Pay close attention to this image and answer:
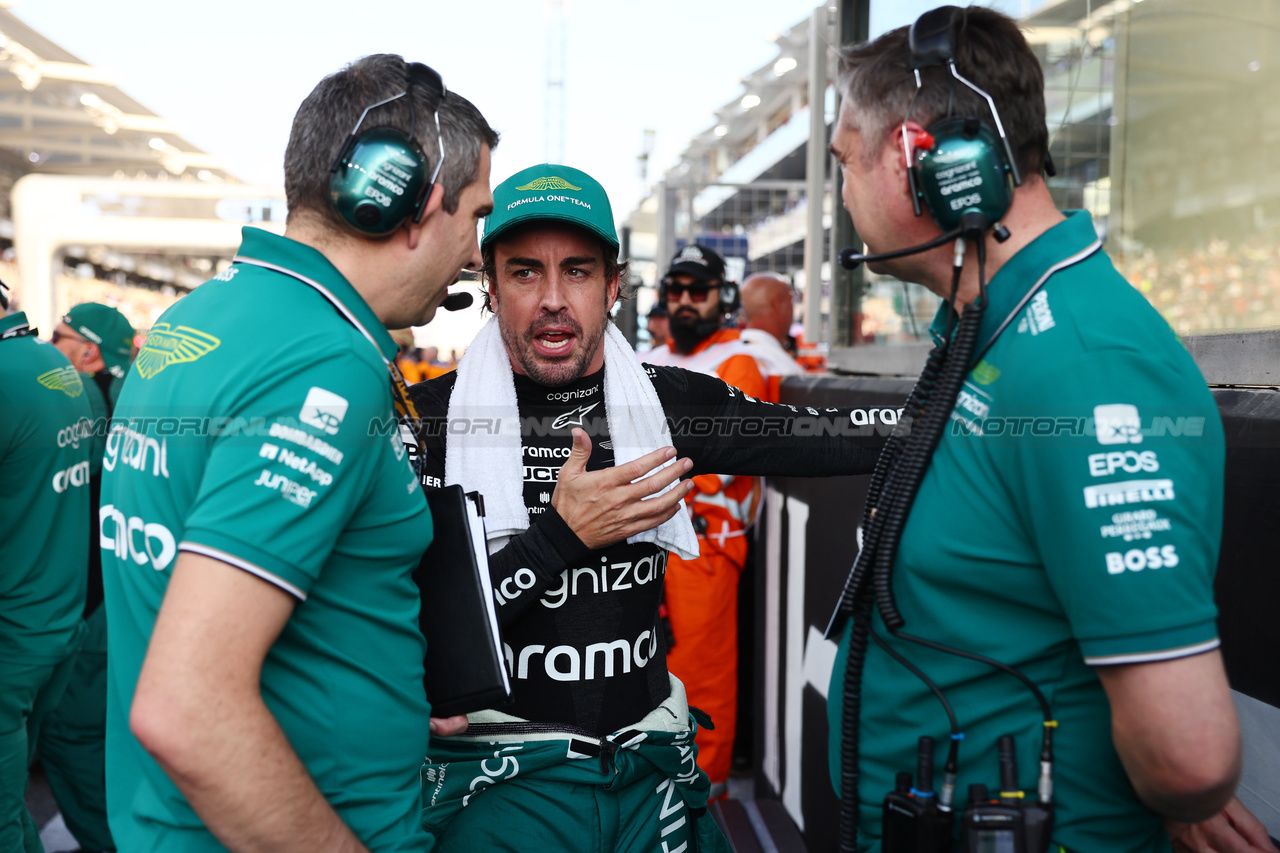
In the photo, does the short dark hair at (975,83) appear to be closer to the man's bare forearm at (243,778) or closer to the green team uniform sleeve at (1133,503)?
the green team uniform sleeve at (1133,503)

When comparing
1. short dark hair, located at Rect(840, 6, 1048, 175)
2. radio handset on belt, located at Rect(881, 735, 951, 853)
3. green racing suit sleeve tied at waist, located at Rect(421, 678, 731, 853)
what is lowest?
green racing suit sleeve tied at waist, located at Rect(421, 678, 731, 853)

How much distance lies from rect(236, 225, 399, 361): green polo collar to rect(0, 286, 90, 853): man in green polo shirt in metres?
2.08

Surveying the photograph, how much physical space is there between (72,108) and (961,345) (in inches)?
1284

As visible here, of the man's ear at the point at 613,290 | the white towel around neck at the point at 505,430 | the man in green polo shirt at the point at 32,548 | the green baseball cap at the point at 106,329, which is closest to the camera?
the white towel around neck at the point at 505,430

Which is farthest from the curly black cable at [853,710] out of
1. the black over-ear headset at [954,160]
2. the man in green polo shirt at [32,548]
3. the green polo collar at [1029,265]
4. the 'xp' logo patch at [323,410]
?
the man in green polo shirt at [32,548]

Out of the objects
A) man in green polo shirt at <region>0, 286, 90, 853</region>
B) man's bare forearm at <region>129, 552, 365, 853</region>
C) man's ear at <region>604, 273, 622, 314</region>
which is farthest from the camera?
man in green polo shirt at <region>0, 286, 90, 853</region>

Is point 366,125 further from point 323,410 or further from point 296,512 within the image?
point 296,512

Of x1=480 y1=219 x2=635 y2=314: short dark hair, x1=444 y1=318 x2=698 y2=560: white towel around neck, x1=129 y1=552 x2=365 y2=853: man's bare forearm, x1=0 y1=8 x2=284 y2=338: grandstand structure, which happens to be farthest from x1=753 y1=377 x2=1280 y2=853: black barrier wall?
x1=0 y1=8 x2=284 y2=338: grandstand structure

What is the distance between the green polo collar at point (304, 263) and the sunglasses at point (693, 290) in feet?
11.4

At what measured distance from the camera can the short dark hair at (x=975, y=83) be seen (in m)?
1.19

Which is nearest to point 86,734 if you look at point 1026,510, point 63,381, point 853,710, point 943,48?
point 63,381

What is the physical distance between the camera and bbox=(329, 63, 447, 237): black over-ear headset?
1138mm

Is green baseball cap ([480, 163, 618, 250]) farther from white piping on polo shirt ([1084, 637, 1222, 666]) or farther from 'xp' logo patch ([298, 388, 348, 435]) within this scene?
white piping on polo shirt ([1084, 637, 1222, 666])

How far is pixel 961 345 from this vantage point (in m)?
1.17
